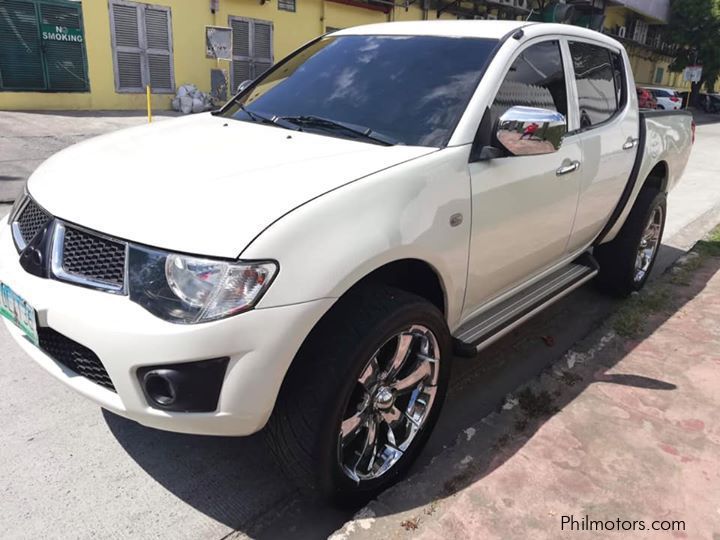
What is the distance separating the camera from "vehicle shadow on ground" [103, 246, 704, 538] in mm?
2328

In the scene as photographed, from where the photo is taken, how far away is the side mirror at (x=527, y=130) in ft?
8.12

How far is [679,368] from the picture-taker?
346 centimetres

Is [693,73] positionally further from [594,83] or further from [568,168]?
[568,168]

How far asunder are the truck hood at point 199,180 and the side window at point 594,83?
159 centimetres

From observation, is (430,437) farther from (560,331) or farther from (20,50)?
(20,50)

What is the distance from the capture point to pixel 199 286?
1.83m

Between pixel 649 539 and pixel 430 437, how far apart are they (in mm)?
972

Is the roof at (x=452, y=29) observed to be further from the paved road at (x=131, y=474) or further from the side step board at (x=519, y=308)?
the paved road at (x=131, y=474)

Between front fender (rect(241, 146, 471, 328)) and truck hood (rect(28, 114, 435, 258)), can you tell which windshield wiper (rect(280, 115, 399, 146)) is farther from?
front fender (rect(241, 146, 471, 328))

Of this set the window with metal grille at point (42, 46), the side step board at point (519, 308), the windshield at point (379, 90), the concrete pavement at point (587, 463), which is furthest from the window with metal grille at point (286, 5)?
the concrete pavement at point (587, 463)

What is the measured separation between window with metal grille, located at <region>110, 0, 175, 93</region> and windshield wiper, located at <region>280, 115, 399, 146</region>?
1334 cm

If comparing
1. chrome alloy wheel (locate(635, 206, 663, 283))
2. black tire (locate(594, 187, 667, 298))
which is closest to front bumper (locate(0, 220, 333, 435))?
black tire (locate(594, 187, 667, 298))

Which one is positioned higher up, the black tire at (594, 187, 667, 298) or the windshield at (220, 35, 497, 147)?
the windshield at (220, 35, 497, 147)

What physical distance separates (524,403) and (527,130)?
52.9 inches
